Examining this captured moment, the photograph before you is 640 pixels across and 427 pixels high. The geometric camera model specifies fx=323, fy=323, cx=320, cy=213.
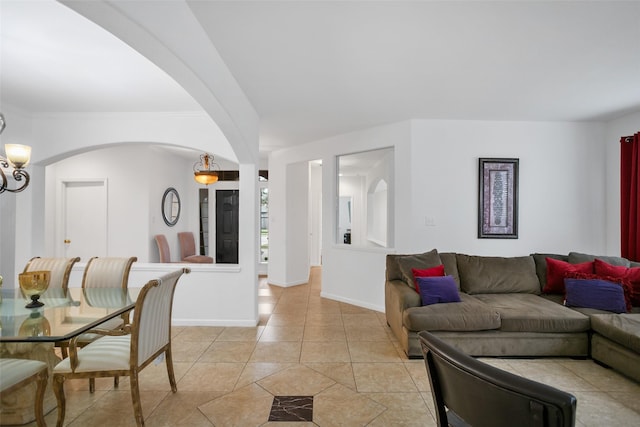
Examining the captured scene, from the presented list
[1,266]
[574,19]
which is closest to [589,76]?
[574,19]

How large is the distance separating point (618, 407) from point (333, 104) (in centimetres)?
357

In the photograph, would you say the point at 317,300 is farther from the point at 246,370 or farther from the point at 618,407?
the point at 618,407

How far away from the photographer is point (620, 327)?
→ 267 centimetres

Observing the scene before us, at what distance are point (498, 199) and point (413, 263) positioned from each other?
5.52 feet

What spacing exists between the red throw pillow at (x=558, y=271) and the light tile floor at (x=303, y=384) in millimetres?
838

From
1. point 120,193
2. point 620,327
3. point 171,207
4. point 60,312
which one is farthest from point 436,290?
point 171,207

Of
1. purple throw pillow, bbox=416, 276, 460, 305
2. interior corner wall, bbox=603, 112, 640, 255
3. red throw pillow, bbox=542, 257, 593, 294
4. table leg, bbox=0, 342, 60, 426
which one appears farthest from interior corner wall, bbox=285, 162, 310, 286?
interior corner wall, bbox=603, 112, 640, 255

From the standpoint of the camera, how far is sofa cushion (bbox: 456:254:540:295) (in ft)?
12.2

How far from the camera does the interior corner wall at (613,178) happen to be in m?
4.18

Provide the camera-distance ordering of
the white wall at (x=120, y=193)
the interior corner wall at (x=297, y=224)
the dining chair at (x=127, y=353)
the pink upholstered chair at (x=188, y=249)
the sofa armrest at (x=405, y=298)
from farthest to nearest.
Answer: the pink upholstered chair at (x=188, y=249) → the interior corner wall at (x=297, y=224) → the white wall at (x=120, y=193) → the sofa armrest at (x=405, y=298) → the dining chair at (x=127, y=353)

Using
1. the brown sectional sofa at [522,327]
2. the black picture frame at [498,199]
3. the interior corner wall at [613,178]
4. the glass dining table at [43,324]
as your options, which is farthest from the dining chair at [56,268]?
the interior corner wall at [613,178]

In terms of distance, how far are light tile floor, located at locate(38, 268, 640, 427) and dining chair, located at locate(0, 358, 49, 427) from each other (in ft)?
1.17

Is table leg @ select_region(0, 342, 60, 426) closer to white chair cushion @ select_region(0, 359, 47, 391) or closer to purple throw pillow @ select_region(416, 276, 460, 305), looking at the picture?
white chair cushion @ select_region(0, 359, 47, 391)

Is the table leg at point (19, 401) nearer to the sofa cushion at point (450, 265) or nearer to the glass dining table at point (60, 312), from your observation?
the glass dining table at point (60, 312)
